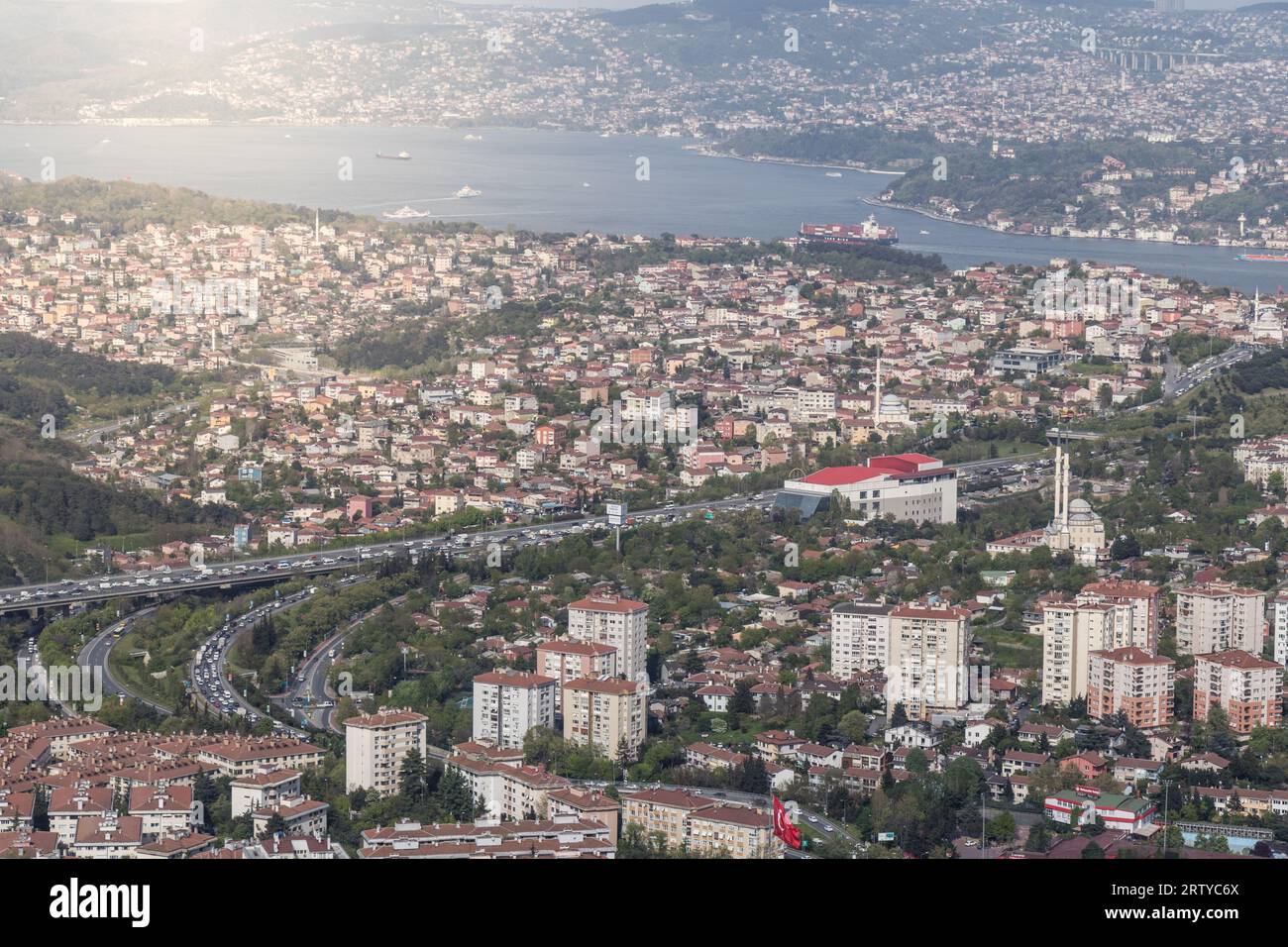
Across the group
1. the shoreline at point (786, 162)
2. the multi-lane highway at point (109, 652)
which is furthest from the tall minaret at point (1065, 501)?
the shoreline at point (786, 162)

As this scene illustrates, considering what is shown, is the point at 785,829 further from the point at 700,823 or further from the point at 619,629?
the point at 619,629

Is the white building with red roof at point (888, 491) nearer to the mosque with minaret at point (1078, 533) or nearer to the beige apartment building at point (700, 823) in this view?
the mosque with minaret at point (1078, 533)

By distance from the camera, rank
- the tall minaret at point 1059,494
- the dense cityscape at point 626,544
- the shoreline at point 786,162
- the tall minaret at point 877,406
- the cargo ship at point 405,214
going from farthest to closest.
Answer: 1. the shoreline at point 786,162
2. the cargo ship at point 405,214
3. the tall minaret at point 877,406
4. the tall minaret at point 1059,494
5. the dense cityscape at point 626,544

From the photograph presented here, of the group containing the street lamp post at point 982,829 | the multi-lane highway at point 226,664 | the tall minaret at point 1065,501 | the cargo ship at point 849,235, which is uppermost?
the cargo ship at point 849,235

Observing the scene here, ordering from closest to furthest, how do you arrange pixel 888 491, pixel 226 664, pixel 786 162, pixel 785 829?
pixel 785 829 < pixel 226 664 < pixel 888 491 < pixel 786 162

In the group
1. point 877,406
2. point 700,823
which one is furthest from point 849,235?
point 700,823

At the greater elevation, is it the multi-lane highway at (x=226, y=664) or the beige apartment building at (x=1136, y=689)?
the beige apartment building at (x=1136, y=689)
